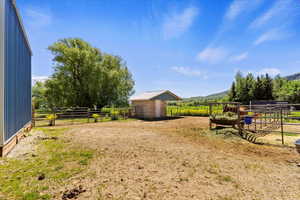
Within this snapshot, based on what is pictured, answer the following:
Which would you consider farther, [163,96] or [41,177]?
[163,96]

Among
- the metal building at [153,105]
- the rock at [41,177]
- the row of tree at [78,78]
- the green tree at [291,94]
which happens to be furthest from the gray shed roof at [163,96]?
the green tree at [291,94]

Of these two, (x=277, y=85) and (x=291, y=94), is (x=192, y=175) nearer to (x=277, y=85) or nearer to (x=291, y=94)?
(x=291, y=94)

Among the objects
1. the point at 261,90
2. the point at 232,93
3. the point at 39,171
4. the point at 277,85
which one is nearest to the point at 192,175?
the point at 39,171

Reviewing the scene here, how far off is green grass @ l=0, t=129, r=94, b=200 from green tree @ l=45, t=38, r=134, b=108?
55.9 ft

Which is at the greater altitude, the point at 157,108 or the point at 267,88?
the point at 267,88

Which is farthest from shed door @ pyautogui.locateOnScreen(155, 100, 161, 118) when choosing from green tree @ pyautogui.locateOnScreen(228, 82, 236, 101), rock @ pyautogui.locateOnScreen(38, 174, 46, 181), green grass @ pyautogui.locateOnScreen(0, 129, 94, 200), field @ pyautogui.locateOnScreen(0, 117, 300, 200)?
green tree @ pyautogui.locateOnScreen(228, 82, 236, 101)

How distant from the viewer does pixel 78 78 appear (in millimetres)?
21188

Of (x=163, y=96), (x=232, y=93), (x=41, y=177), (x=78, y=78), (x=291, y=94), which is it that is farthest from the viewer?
(x=232, y=93)

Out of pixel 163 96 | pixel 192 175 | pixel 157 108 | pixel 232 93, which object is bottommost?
pixel 192 175

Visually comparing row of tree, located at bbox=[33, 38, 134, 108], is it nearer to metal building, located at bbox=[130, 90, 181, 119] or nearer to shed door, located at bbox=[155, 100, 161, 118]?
metal building, located at bbox=[130, 90, 181, 119]

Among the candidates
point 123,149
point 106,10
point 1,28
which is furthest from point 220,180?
point 106,10

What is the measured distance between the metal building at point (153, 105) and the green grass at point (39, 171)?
13282 millimetres

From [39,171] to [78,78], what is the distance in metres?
20.1

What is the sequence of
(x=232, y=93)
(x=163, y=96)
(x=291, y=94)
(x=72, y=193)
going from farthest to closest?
(x=232, y=93), (x=291, y=94), (x=163, y=96), (x=72, y=193)
